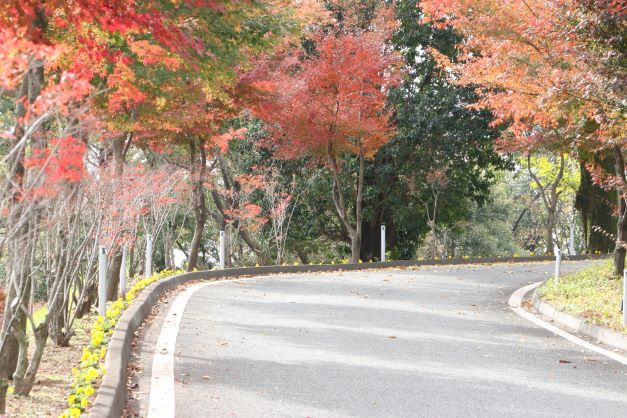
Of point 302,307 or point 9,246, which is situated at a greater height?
point 9,246

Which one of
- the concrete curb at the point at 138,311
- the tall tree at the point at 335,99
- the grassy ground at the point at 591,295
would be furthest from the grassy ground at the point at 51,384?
the tall tree at the point at 335,99

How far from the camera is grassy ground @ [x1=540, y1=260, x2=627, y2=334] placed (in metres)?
11.6

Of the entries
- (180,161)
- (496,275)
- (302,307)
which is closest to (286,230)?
(180,161)

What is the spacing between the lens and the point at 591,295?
14328 mm

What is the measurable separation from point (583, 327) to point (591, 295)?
3.36 m

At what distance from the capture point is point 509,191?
49500 mm

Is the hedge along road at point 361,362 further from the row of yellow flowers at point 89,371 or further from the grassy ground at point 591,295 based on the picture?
the grassy ground at point 591,295

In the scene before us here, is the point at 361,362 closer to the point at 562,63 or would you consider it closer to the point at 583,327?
the point at 583,327

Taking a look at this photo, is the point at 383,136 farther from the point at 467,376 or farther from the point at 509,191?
the point at 509,191

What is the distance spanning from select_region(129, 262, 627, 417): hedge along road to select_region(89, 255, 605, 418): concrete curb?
23 cm

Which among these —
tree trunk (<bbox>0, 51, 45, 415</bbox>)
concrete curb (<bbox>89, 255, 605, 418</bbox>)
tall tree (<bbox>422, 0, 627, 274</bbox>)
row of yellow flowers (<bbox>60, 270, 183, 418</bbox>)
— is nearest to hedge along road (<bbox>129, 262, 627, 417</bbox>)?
concrete curb (<bbox>89, 255, 605, 418</bbox>)

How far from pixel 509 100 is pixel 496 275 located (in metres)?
4.47

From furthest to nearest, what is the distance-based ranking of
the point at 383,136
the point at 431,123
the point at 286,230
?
the point at 286,230
the point at 431,123
the point at 383,136

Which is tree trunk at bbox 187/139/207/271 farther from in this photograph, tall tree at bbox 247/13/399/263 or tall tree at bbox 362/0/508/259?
tall tree at bbox 362/0/508/259
